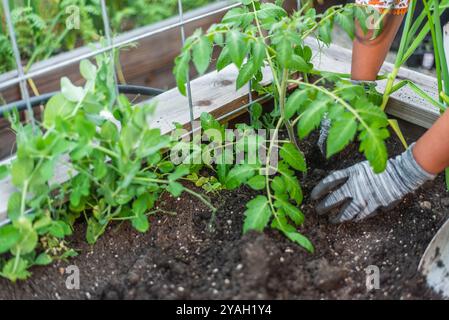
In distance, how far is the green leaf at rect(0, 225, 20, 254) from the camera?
1.10m

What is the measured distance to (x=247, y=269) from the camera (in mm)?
1121

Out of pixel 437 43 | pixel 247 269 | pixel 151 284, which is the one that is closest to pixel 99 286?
pixel 151 284

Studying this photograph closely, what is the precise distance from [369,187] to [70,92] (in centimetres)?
60

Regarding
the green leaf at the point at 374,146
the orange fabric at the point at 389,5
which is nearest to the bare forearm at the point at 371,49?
the orange fabric at the point at 389,5

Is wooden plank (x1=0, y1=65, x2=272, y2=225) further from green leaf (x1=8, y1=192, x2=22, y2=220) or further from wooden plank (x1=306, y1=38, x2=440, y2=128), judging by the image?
green leaf (x1=8, y1=192, x2=22, y2=220)

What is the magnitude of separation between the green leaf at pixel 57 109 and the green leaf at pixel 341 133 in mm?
463

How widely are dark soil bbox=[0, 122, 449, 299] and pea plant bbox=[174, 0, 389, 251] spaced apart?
0.05m

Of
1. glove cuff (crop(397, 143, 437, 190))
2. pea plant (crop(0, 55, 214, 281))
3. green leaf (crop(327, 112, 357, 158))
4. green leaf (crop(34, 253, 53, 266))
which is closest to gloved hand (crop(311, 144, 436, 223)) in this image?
glove cuff (crop(397, 143, 437, 190))

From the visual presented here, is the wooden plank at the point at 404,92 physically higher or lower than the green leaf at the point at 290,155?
lower

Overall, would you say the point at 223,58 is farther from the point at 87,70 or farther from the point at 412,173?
the point at 412,173

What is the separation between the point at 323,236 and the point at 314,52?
24.5 inches

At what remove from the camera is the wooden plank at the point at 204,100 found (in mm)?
1463

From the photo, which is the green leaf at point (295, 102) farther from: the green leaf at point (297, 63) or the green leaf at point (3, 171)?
the green leaf at point (3, 171)

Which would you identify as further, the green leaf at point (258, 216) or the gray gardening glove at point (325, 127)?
the gray gardening glove at point (325, 127)
